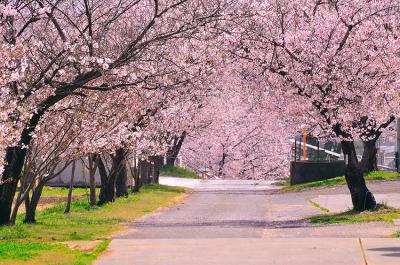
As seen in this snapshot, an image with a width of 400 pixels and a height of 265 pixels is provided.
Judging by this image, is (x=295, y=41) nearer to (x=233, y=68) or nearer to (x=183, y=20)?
(x=233, y=68)

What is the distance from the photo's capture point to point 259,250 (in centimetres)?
1416

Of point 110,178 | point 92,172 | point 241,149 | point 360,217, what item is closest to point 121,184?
point 110,178

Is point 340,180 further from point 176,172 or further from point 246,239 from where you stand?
point 246,239

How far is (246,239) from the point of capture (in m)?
15.9

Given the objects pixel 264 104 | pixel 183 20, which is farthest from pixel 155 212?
pixel 183 20

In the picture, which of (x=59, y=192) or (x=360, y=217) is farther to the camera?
(x=59, y=192)

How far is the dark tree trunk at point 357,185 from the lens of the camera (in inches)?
931

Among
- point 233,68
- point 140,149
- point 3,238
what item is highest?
point 233,68

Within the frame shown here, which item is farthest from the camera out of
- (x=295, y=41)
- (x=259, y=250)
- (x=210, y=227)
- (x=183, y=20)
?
(x=295, y=41)

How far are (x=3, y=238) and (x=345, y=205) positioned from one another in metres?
13.5

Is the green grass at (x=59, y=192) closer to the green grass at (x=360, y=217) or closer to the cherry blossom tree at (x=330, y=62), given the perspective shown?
the cherry blossom tree at (x=330, y=62)

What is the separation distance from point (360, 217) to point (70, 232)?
729 cm

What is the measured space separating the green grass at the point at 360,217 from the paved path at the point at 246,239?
0.51m

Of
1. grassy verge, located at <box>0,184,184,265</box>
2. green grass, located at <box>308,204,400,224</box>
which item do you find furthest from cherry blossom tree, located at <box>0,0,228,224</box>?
green grass, located at <box>308,204,400,224</box>
